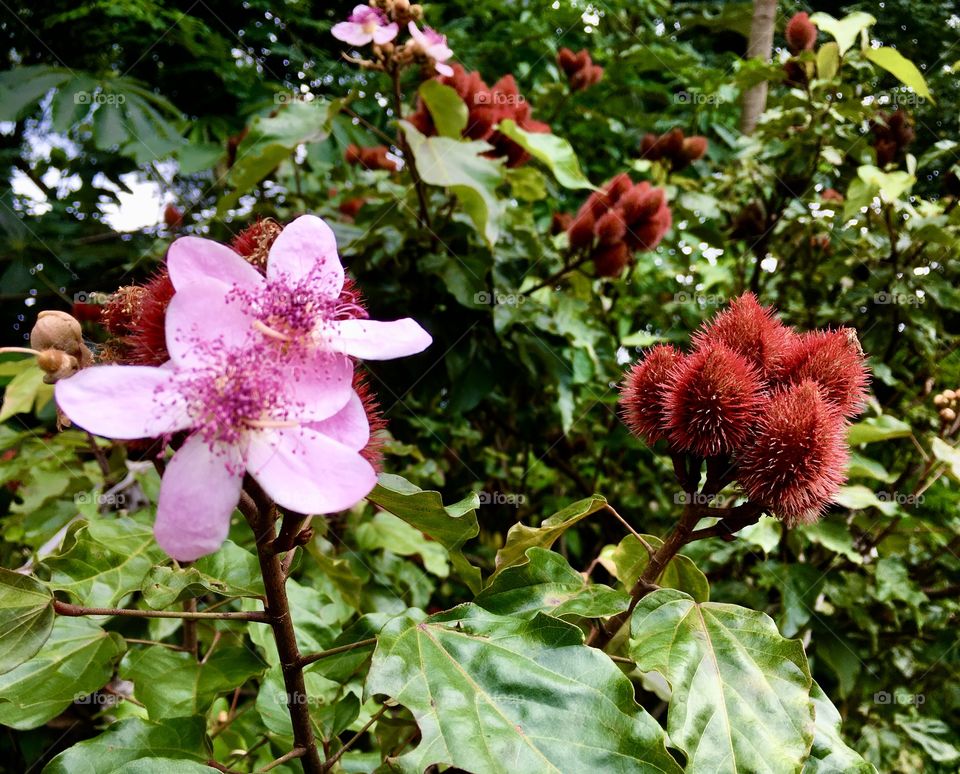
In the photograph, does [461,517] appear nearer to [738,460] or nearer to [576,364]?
[738,460]

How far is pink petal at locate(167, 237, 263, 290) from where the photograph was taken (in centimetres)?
57

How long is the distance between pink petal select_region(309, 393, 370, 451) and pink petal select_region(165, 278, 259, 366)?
0.30ft

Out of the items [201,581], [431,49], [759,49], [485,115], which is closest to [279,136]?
[431,49]

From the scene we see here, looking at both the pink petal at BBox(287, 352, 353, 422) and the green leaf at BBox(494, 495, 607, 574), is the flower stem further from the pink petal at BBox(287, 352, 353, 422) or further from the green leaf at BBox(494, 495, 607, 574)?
the green leaf at BBox(494, 495, 607, 574)

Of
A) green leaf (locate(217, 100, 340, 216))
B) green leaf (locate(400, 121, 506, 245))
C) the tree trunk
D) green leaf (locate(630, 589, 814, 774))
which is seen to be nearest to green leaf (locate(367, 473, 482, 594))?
green leaf (locate(630, 589, 814, 774))

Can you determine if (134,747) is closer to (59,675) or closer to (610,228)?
(59,675)

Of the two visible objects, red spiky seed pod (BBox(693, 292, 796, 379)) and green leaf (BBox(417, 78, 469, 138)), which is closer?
red spiky seed pod (BBox(693, 292, 796, 379))

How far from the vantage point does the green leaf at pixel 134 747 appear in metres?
0.68

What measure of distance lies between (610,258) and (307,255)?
1129mm

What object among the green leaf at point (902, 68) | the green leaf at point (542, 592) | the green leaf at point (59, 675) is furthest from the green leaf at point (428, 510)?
the green leaf at point (902, 68)

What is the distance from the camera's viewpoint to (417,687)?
2.01ft

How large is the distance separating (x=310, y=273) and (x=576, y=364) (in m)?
1.16

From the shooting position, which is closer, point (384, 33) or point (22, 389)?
point (384, 33)

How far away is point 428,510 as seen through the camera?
0.71 metres
